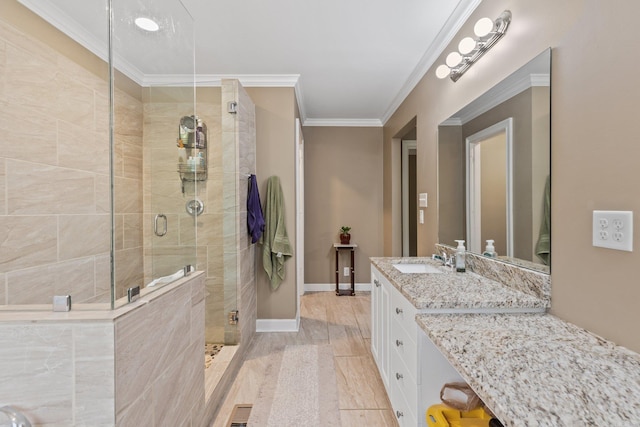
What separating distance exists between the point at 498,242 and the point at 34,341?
2031mm

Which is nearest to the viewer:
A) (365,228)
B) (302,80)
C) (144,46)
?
(144,46)

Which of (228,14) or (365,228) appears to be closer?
(228,14)

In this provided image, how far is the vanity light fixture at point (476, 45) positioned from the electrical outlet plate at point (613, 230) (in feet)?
3.77

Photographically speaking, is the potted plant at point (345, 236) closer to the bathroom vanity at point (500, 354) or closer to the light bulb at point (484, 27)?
the bathroom vanity at point (500, 354)

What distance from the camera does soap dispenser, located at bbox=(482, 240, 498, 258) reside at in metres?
1.69

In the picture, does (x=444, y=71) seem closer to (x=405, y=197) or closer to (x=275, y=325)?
(x=405, y=197)

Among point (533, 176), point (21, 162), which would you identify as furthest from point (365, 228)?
point (21, 162)

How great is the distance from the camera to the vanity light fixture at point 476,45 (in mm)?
1583

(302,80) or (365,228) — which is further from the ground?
(302,80)

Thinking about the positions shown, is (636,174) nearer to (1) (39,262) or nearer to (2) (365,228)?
(1) (39,262)

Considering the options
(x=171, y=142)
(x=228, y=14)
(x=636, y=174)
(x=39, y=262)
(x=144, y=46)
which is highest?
(x=228, y=14)

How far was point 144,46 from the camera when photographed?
1.35 m

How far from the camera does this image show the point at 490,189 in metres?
1.75

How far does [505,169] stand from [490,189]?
0.64ft
